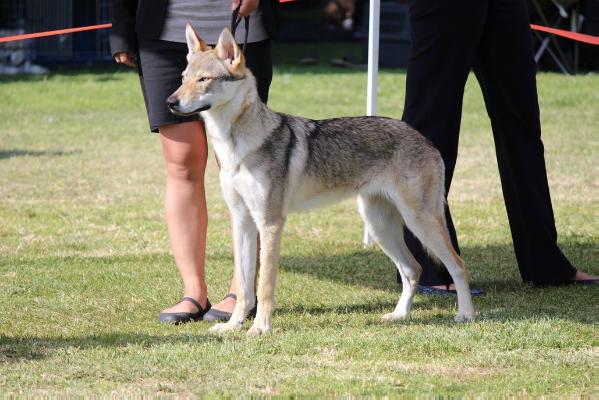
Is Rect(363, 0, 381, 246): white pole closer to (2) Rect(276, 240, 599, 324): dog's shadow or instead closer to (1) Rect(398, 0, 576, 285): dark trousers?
(2) Rect(276, 240, 599, 324): dog's shadow

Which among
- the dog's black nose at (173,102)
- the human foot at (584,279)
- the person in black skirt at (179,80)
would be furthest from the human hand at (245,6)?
the human foot at (584,279)

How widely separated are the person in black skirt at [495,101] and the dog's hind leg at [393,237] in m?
0.41

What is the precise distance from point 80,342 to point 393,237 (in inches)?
64.6

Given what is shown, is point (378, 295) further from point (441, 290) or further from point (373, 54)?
point (373, 54)

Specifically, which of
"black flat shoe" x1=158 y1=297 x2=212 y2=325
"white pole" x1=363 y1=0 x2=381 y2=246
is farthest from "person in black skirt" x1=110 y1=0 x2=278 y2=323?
"white pole" x1=363 y1=0 x2=381 y2=246

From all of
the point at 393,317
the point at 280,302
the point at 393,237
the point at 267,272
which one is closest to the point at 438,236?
the point at 393,237

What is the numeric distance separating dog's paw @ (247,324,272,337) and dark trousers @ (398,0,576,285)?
126cm

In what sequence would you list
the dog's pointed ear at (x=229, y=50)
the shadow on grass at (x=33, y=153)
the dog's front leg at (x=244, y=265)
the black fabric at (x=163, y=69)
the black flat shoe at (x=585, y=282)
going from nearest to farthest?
the dog's pointed ear at (x=229, y=50) < the dog's front leg at (x=244, y=265) < the black fabric at (x=163, y=69) < the black flat shoe at (x=585, y=282) < the shadow on grass at (x=33, y=153)

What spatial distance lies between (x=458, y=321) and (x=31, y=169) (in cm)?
631

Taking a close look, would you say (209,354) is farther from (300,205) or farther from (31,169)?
(31,169)

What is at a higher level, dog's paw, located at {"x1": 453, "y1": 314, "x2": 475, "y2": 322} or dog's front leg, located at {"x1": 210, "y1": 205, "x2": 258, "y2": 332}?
dog's front leg, located at {"x1": 210, "y1": 205, "x2": 258, "y2": 332}

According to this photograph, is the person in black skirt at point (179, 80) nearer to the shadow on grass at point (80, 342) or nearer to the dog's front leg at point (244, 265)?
the dog's front leg at point (244, 265)

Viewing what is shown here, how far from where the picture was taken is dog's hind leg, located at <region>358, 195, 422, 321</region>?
5.51 m

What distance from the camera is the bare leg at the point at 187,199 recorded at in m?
5.42
